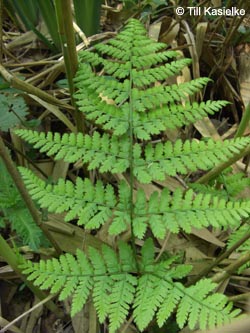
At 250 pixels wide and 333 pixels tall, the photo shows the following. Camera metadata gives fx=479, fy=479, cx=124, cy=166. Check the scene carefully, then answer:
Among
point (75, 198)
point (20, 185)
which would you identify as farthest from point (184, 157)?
point (20, 185)

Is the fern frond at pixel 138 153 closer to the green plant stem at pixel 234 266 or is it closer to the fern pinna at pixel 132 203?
the fern pinna at pixel 132 203

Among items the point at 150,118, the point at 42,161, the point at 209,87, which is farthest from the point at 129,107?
the point at 209,87

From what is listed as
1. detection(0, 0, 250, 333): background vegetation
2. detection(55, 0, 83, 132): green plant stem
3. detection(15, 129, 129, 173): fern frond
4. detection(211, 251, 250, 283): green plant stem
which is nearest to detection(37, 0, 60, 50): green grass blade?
detection(0, 0, 250, 333): background vegetation

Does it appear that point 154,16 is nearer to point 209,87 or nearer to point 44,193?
point 209,87

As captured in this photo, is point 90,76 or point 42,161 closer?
Answer: point 90,76

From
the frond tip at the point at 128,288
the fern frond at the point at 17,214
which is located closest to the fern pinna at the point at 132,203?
the frond tip at the point at 128,288

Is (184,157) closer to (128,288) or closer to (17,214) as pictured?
(128,288)

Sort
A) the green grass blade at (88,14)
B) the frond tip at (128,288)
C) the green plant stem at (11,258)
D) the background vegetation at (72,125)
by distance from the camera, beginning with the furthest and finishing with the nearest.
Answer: the green grass blade at (88,14) < the background vegetation at (72,125) < the green plant stem at (11,258) < the frond tip at (128,288)

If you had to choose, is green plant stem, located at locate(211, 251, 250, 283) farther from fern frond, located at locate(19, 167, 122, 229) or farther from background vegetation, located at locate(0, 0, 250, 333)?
fern frond, located at locate(19, 167, 122, 229)
